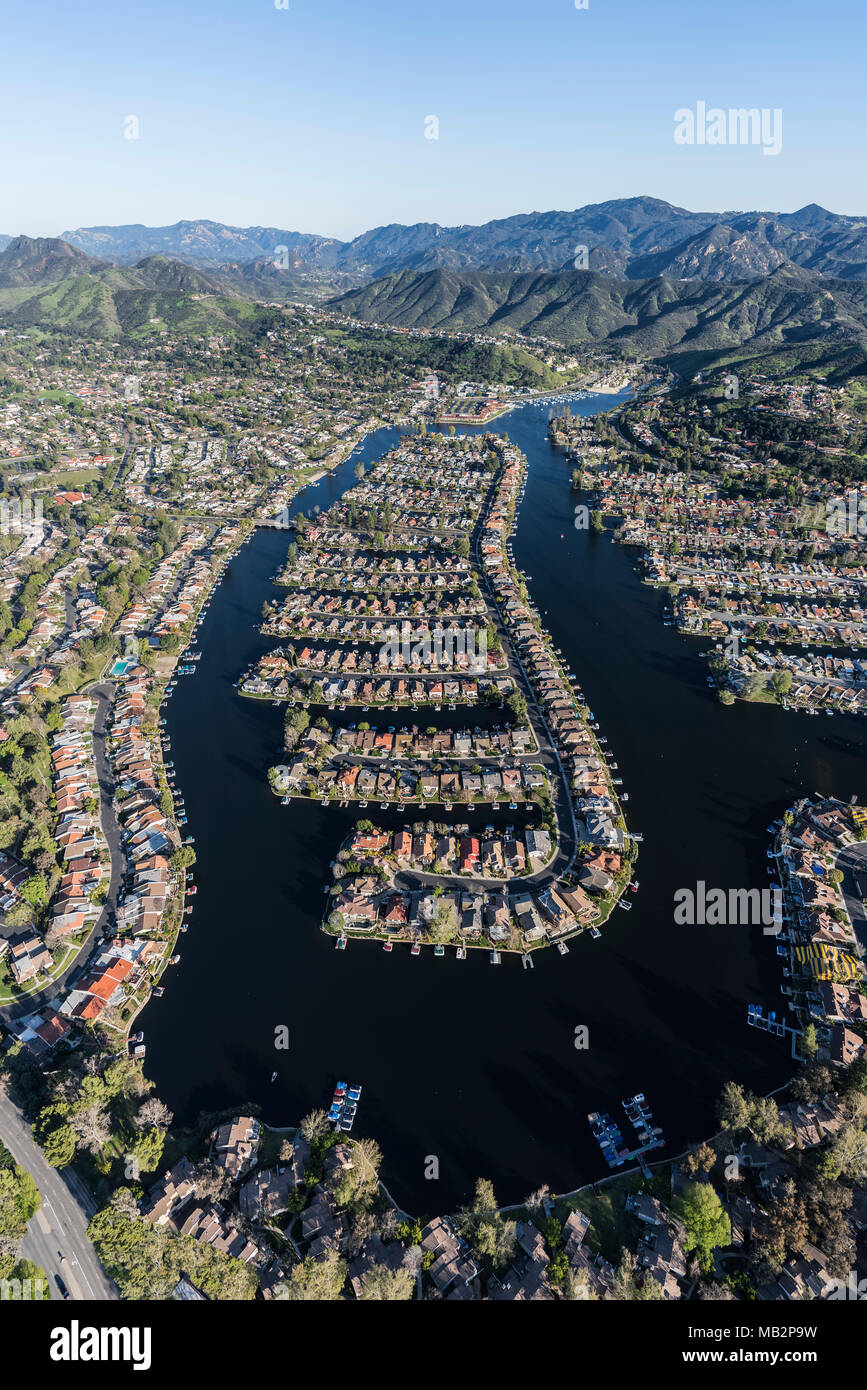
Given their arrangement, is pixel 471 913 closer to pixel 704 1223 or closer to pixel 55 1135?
pixel 704 1223

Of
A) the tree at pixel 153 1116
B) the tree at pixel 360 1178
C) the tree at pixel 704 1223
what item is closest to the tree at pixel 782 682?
the tree at pixel 704 1223

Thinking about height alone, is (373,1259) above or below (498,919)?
below

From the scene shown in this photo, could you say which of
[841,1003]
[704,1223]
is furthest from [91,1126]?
[841,1003]

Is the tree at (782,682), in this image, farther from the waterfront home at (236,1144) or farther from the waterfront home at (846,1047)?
the waterfront home at (236,1144)

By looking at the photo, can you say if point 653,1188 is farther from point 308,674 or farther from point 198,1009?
point 308,674

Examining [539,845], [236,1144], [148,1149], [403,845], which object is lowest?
[236,1144]

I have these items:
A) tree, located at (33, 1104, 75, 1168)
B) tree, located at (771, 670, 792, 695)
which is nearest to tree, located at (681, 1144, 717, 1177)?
tree, located at (33, 1104, 75, 1168)

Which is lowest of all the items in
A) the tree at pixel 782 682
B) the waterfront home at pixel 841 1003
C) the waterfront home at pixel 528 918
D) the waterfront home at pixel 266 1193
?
the waterfront home at pixel 266 1193
